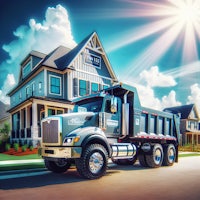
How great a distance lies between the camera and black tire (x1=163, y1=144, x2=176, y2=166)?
1010 centimetres

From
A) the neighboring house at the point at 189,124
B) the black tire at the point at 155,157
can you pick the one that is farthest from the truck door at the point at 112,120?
the neighboring house at the point at 189,124

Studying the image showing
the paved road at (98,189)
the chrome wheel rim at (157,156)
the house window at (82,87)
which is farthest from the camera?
the house window at (82,87)

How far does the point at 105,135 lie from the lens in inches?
305

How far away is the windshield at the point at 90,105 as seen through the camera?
799 cm

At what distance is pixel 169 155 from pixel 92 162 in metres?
5.38

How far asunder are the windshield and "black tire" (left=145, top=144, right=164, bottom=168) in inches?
137

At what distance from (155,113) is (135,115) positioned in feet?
6.51

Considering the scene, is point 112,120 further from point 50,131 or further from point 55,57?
point 55,57

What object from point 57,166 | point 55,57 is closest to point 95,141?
point 57,166

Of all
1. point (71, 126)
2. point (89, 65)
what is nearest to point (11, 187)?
point (71, 126)

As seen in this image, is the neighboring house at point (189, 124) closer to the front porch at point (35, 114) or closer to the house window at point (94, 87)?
the house window at point (94, 87)

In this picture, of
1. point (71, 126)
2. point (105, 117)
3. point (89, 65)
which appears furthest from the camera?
point (89, 65)

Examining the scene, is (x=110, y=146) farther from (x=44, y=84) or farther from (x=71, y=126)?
(x=44, y=84)

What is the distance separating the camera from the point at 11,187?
555 centimetres
